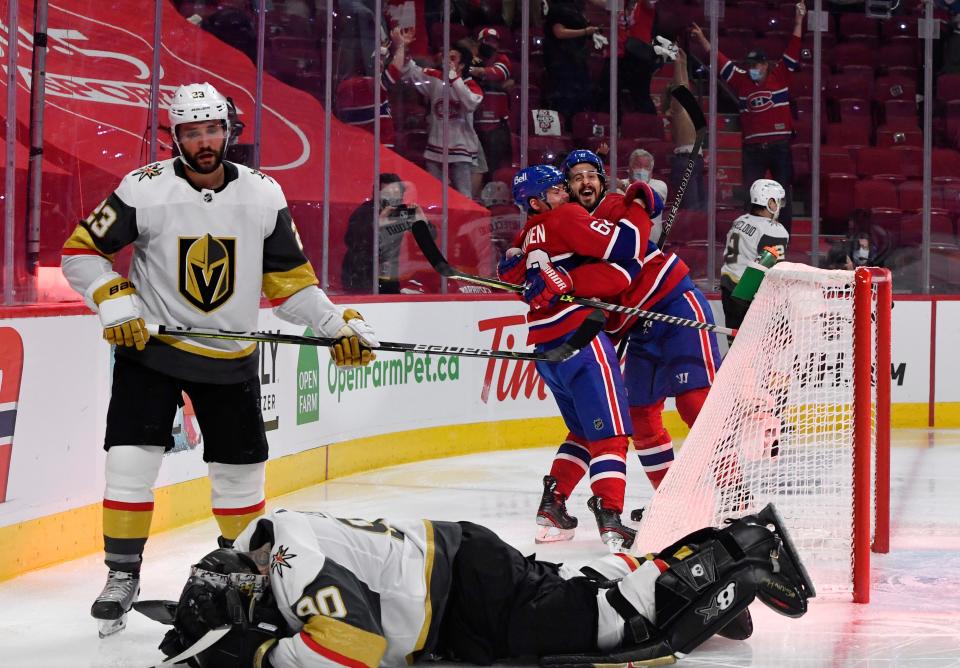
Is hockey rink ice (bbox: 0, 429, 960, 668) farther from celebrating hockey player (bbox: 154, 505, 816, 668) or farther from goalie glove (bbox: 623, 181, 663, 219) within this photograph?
goalie glove (bbox: 623, 181, 663, 219)

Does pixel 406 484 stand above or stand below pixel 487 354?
below

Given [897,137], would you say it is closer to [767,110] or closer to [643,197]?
[767,110]

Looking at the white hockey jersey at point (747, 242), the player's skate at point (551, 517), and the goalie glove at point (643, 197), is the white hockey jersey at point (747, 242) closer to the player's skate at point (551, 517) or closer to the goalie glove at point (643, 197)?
the goalie glove at point (643, 197)

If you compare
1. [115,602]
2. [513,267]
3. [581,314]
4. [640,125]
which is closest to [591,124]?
[640,125]

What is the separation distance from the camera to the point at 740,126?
280 inches

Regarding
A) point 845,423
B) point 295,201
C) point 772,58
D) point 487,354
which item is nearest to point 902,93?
point 772,58

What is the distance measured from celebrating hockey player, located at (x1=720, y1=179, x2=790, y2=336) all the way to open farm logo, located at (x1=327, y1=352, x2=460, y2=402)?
1.27 metres

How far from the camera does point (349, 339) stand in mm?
2898

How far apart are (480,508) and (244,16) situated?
209 centimetres

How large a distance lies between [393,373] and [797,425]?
8.09 feet

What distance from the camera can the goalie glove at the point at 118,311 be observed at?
2.73 m

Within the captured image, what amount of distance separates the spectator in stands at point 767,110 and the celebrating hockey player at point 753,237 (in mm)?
948

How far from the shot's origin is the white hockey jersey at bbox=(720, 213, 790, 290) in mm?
5918

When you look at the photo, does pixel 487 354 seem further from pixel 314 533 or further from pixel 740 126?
pixel 740 126
